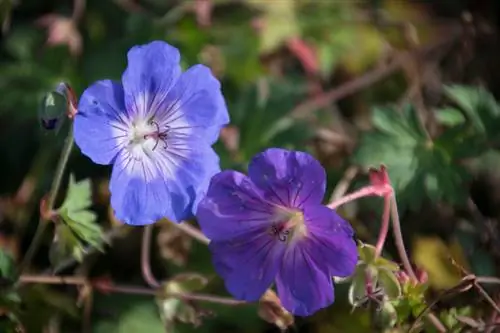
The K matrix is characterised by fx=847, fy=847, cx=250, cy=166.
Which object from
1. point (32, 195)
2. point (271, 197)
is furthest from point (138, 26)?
point (271, 197)

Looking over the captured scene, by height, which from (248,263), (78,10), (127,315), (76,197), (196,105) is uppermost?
(78,10)

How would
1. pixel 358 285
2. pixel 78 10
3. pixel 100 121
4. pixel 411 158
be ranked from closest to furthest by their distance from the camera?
pixel 100 121 < pixel 358 285 < pixel 411 158 < pixel 78 10

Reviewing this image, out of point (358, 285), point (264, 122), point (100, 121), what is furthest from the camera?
point (264, 122)

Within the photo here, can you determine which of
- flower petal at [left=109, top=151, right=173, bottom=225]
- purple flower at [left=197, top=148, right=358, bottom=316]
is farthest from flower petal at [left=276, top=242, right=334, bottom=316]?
flower petal at [left=109, top=151, right=173, bottom=225]

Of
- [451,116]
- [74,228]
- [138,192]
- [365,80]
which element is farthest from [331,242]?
[365,80]

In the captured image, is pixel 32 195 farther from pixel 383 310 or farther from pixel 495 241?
pixel 495 241

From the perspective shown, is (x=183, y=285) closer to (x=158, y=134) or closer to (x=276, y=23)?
(x=158, y=134)

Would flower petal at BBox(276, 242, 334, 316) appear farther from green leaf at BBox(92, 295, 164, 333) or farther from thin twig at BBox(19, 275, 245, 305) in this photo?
green leaf at BBox(92, 295, 164, 333)
